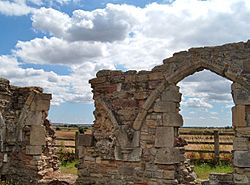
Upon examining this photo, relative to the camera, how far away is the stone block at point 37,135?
1099 centimetres

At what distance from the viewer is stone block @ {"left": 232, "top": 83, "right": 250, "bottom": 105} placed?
25.6ft

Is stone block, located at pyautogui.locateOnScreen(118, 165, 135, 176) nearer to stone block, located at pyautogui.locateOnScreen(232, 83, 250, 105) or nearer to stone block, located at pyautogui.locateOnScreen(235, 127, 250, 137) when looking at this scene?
stone block, located at pyautogui.locateOnScreen(235, 127, 250, 137)

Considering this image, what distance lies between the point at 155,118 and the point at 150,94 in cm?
58

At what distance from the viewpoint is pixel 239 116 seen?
25.8 feet

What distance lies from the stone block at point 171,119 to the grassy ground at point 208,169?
11.9 ft

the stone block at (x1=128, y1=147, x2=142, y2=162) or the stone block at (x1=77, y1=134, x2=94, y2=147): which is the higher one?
the stone block at (x1=77, y1=134, x2=94, y2=147)

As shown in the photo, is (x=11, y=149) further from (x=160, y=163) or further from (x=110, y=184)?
(x=160, y=163)

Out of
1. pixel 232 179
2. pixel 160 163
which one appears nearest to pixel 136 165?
pixel 160 163

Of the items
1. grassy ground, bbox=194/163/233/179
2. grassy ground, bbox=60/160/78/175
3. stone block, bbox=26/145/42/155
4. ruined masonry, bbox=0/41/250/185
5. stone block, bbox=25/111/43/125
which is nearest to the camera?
ruined masonry, bbox=0/41/250/185

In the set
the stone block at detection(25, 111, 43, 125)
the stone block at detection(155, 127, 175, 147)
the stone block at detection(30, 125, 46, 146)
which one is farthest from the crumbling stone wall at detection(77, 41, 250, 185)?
the stone block at detection(25, 111, 43, 125)

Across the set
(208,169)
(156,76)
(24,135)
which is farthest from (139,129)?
(208,169)

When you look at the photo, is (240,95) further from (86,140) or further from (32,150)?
(32,150)

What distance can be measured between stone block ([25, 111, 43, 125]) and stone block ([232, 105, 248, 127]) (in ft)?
18.6

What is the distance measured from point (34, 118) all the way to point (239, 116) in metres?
5.91
